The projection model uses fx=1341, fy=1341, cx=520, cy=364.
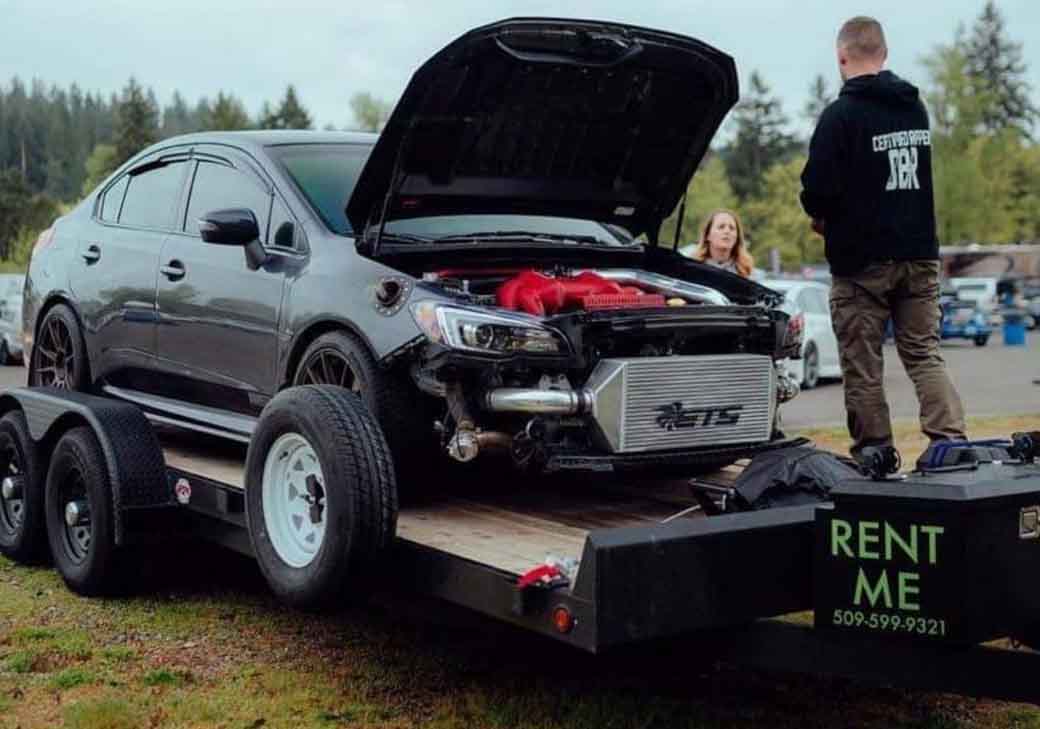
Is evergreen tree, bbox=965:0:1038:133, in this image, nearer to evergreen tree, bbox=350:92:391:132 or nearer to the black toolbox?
evergreen tree, bbox=350:92:391:132

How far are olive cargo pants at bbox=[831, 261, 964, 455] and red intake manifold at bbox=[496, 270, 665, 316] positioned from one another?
0.96 metres

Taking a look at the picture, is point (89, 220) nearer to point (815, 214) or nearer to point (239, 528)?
point (239, 528)

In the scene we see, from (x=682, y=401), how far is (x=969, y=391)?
44.6 ft

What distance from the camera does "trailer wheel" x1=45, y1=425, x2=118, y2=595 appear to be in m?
5.35

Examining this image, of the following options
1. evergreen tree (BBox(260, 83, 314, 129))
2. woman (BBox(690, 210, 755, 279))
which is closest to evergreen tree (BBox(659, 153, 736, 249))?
evergreen tree (BBox(260, 83, 314, 129))

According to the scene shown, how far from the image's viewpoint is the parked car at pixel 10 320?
20.9 metres

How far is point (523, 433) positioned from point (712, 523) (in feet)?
3.19

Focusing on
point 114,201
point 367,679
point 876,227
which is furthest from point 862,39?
point 114,201

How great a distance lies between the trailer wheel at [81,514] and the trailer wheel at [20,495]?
5.1 inches

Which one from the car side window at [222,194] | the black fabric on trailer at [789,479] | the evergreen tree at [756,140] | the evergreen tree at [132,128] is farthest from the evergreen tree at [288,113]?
the black fabric on trailer at [789,479]

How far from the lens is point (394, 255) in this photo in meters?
4.86

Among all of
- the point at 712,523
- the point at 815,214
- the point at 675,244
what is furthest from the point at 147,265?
the point at 712,523

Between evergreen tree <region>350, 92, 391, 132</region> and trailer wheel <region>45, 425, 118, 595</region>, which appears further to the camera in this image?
evergreen tree <region>350, 92, 391, 132</region>

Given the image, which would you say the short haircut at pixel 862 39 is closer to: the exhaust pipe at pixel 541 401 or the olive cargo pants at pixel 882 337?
the olive cargo pants at pixel 882 337
